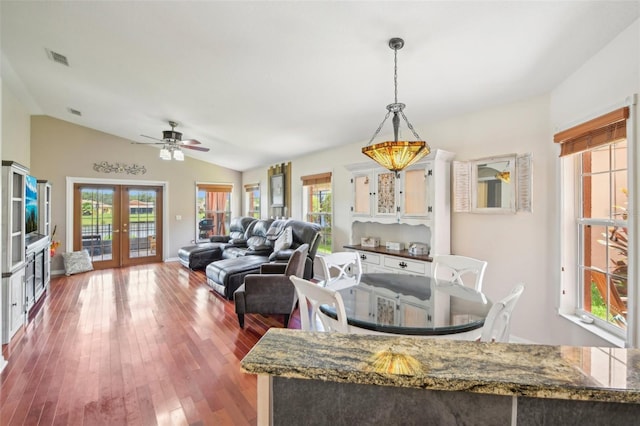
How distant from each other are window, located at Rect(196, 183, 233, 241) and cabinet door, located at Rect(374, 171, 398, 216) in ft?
18.1

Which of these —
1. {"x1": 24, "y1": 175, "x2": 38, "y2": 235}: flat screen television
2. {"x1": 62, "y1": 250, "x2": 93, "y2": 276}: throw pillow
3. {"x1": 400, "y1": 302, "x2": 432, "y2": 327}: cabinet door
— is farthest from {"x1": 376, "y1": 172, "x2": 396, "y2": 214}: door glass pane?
{"x1": 62, "y1": 250, "x2": 93, "y2": 276}: throw pillow

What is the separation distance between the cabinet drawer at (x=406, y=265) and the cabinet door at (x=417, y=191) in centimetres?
54

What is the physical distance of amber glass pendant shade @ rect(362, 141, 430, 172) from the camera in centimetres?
201

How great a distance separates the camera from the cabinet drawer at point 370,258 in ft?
12.7

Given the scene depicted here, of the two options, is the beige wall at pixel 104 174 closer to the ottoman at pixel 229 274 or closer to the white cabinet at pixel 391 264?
the ottoman at pixel 229 274

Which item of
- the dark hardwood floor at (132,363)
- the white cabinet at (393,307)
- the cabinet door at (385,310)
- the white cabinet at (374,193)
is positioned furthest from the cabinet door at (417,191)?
the dark hardwood floor at (132,363)

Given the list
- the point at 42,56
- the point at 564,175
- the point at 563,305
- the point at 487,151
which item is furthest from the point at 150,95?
the point at 563,305

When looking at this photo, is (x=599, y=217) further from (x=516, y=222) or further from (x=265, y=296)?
(x=265, y=296)

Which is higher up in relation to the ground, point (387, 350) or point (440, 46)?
point (440, 46)

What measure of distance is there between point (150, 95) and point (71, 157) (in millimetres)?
3728

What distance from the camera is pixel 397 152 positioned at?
2041 mm

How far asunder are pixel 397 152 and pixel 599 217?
165cm

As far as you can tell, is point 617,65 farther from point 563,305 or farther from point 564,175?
point 563,305

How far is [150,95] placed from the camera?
4.02 metres
